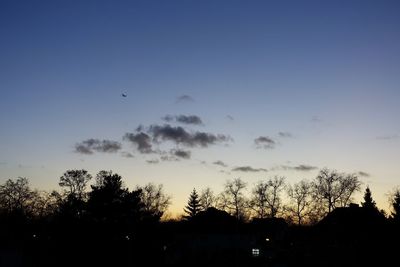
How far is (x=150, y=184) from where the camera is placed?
10781 centimetres

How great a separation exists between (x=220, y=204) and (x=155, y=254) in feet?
206

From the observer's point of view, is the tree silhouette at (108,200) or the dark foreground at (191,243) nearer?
the dark foreground at (191,243)

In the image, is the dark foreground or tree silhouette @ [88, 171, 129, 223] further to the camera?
tree silhouette @ [88, 171, 129, 223]

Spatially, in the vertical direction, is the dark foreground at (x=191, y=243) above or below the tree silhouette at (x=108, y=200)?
below

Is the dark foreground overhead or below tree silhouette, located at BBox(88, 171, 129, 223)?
below

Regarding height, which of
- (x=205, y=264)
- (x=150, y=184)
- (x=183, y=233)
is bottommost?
(x=205, y=264)

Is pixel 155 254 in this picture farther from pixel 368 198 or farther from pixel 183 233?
pixel 368 198

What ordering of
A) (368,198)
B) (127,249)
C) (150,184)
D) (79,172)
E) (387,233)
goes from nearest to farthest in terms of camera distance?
(387,233), (127,249), (368,198), (79,172), (150,184)

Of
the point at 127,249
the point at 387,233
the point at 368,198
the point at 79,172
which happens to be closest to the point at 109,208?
the point at 127,249

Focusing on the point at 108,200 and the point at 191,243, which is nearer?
the point at 108,200

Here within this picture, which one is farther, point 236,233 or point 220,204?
point 220,204

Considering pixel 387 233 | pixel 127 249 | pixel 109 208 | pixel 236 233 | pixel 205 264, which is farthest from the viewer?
pixel 236 233

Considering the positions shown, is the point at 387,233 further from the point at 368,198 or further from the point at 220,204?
the point at 220,204

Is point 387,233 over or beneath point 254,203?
beneath
